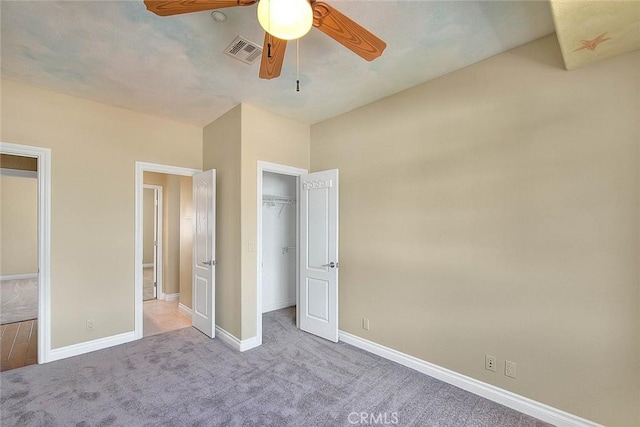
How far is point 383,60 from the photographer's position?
2.38m

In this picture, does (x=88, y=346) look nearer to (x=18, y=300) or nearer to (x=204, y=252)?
(x=204, y=252)

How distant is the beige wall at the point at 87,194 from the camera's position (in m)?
2.89

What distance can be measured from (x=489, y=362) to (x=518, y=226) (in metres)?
1.16

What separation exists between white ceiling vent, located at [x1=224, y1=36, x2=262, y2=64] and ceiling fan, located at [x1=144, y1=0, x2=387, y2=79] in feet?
1.84

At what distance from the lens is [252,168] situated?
3322mm

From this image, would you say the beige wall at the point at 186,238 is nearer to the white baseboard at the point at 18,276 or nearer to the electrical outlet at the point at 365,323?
the electrical outlet at the point at 365,323

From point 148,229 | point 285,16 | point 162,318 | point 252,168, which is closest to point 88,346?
point 162,318

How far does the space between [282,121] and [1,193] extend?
26.1ft

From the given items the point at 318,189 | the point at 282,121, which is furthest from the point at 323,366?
the point at 282,121

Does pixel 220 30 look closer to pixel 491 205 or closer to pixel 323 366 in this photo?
pixel 491 205

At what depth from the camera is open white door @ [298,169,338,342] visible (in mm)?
3426

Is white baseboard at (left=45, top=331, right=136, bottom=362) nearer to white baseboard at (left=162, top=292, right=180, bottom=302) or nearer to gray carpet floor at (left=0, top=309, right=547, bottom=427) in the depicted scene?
gray carpet floor at (left=0, top=309, right=547, bottom=427)

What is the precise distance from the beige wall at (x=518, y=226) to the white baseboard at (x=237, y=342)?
1.34 meters

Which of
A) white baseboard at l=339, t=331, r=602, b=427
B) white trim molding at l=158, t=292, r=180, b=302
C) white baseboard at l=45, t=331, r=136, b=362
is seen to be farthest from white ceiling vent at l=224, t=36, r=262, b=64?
white trim molding at l=158, t=292, r=180, b=302
